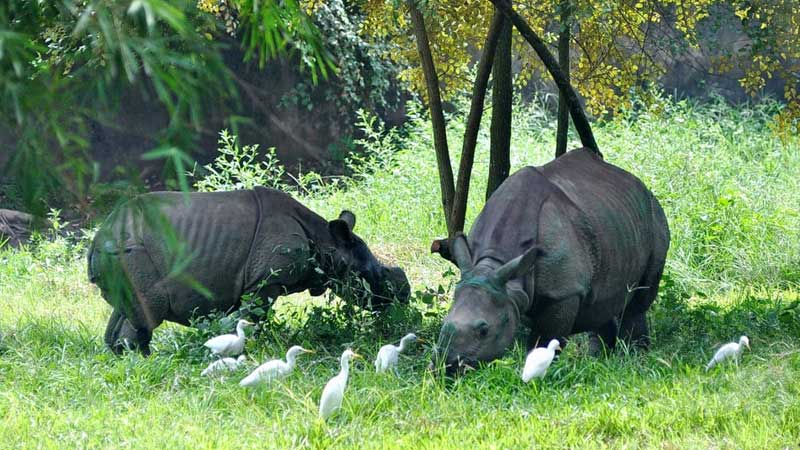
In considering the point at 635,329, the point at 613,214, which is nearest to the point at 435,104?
the point at 613,214

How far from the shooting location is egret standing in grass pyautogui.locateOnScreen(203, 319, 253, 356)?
757cm

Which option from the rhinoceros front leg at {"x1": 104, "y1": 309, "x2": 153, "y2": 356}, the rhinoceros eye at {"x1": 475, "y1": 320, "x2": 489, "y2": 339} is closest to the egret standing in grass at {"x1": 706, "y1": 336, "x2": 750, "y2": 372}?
the rhinoceros eye at {"x1": 475, "y1": 320, "x2": 489, "y2": 339}

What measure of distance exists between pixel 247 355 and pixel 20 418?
1762mm

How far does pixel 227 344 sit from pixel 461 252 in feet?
5.17

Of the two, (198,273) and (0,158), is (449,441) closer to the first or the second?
(198,273)

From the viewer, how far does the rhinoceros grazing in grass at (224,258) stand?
28.2ft

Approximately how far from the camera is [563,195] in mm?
7777

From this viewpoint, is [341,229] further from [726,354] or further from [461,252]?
[726,354]

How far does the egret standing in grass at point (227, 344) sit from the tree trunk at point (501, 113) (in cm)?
292

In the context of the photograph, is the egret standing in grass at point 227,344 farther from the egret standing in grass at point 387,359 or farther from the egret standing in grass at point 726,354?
the egret standing in grass at point 726,354

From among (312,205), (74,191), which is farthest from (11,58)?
(312,205)

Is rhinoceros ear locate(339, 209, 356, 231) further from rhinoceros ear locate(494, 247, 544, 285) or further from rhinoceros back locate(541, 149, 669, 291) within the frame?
rhinoceros ear locate(494, 247, 544, 285)

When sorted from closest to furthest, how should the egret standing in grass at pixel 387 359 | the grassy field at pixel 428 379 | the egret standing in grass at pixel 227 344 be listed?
1. the grassy field at pixel 428 379
2. the egret standing in grass at pixel 387 359
3. the egret standing in grass at pixel 227 344

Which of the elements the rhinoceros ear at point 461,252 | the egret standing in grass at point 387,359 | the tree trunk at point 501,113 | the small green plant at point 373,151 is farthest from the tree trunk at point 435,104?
the small green plant at point 373,151
